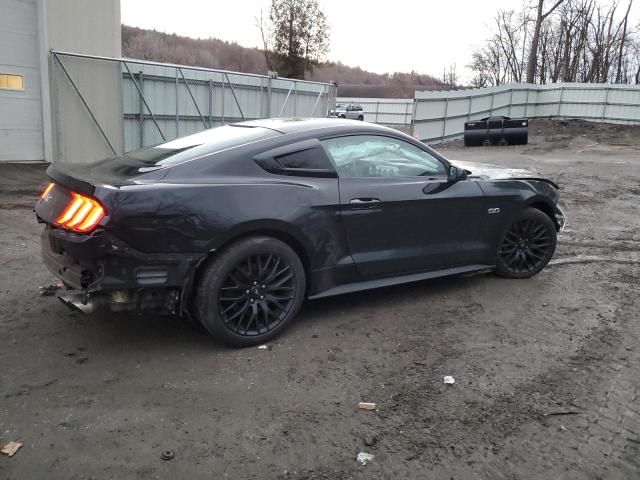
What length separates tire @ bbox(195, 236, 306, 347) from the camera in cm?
369

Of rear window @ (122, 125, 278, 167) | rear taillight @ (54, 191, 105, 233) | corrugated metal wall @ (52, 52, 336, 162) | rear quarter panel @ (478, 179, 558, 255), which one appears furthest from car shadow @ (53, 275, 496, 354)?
corrugated metal wall @ (52, 52, 336, 162)

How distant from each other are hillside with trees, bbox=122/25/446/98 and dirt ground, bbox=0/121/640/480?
2438 inches

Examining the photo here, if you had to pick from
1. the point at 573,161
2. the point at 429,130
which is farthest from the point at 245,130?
the point at 429,130

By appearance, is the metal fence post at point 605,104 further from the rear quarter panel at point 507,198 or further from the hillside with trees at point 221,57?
the hillside with trees at point 221,57

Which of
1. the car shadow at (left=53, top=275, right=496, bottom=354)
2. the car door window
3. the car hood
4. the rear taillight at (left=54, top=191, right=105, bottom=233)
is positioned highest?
the car door window

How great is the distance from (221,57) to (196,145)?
266ft

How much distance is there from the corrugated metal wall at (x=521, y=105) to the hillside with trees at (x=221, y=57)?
127ft

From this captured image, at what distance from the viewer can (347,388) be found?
3.41 metres

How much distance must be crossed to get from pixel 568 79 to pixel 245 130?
155 ft

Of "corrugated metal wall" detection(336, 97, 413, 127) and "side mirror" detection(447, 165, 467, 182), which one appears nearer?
"side mirror" detection(447, 165, 467, 182)

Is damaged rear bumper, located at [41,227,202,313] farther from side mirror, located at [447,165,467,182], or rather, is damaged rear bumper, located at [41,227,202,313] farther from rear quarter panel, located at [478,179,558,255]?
rear quarter panel, located at [478,179,558,255]

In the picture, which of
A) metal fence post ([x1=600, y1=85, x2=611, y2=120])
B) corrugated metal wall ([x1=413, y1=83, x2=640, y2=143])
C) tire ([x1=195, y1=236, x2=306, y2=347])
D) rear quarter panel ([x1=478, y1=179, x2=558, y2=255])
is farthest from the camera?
metal fence post ([x1=600, y1=85, x2=611, y2=120])

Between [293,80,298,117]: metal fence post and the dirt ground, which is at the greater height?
[293,80,298,117]: metal fence post

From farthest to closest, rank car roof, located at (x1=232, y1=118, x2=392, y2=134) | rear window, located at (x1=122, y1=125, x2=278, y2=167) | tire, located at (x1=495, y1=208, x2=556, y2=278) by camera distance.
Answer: tire, located at (x1=495, y1=208, x2=556, y2=278)
car roof, located at (x1=232, y1=118, x2=392, y2=134)
rear window, located at (x1=122, y1=125, x2=278, y2=167)
